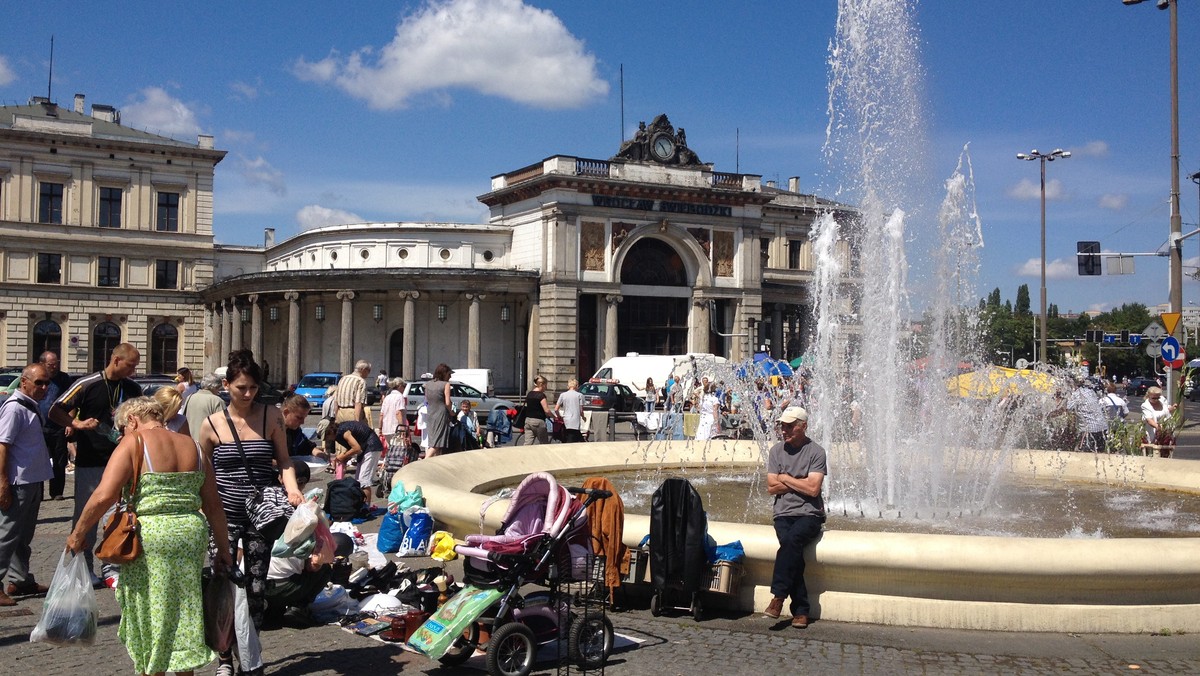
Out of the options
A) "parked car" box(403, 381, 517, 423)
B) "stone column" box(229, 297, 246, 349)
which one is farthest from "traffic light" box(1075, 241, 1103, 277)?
"stone column" box(229, 297, 246, 349)

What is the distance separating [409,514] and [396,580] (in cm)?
185

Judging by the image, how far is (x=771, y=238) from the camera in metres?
61.4

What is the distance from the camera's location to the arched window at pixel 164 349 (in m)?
57.1

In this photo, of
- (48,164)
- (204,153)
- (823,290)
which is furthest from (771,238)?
(823,290)

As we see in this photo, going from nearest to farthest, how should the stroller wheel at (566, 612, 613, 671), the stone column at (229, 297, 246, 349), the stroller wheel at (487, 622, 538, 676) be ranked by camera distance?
the stroller wheel at (487, 622, 538, 676) → the stroller wheel at (566, 612, 613, 671) → the stone column at (229, 297, 246, 349)

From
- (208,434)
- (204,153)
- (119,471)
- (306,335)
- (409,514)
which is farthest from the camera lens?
(204,153)

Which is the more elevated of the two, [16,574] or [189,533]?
[189,533]

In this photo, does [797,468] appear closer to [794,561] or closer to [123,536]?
[794,561]

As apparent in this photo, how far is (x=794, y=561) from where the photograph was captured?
721cm

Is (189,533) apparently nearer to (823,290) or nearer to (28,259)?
(823,290)

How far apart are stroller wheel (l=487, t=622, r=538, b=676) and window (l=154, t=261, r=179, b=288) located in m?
56.2

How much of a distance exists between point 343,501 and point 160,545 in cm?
679

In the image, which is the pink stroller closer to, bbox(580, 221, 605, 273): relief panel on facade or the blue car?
the blue car

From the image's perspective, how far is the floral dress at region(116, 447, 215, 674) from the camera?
5.18m
